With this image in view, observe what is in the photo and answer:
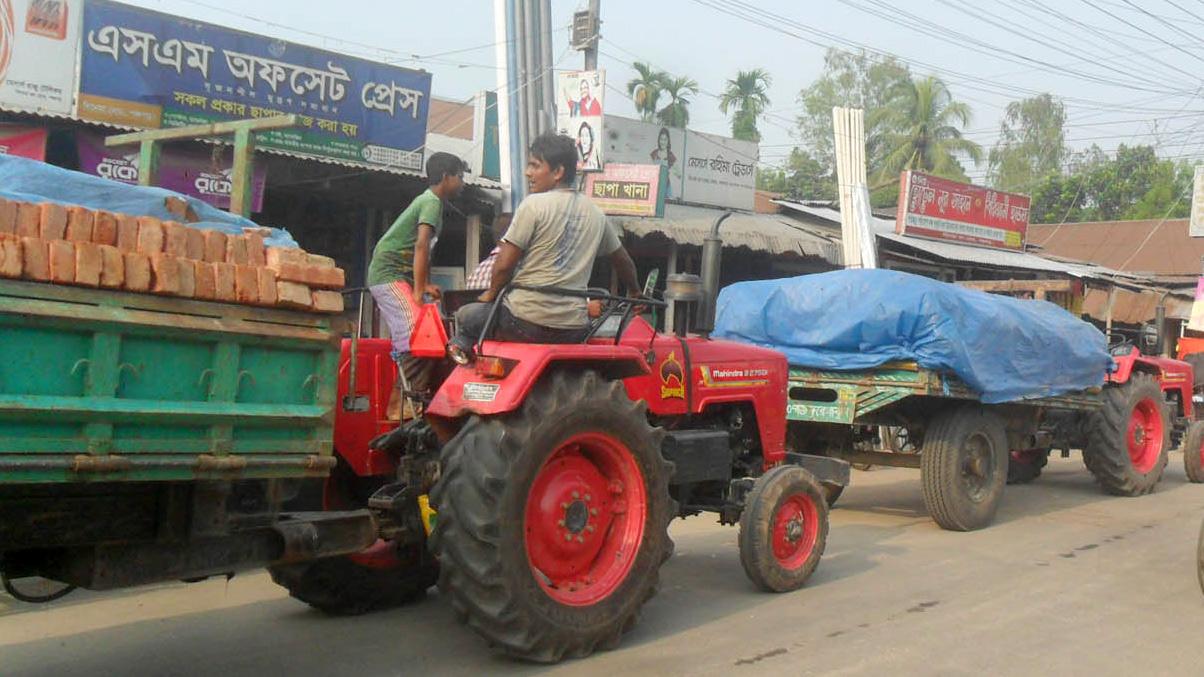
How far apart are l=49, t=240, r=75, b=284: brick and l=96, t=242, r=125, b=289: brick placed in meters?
0.10

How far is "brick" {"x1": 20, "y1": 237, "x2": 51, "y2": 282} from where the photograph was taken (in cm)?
321

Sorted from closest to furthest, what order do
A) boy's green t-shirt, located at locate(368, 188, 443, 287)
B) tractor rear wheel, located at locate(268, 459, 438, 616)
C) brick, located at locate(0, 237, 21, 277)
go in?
1. brick, located at locate(0, 237, 21, 277)
2. tractor rear wheel, located at locate(268, 459, 438, 616)
3. boy's green t-shirt, located at locate(368, 188, 443, 287)

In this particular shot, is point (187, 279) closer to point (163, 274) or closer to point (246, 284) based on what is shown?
point (163, 274)

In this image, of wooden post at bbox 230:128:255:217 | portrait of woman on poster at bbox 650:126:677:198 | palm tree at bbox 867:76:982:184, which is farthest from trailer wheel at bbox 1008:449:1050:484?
palm tree at bbox 867:76:982:184

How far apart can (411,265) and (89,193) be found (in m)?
1.77

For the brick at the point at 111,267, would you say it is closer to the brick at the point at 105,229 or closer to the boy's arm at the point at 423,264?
the brick at the point at 105,229

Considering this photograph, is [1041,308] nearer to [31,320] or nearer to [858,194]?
[858,194]

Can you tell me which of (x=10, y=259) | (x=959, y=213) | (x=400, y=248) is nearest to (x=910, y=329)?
(x=400, y=248)

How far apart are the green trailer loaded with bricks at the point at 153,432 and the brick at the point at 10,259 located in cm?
5

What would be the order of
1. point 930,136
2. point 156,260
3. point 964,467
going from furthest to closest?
point 930,136 → point 964,467 → point 156,260

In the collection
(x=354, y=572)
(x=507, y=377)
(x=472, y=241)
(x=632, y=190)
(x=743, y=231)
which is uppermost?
(x=632, y=190)

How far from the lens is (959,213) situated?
19656 mm

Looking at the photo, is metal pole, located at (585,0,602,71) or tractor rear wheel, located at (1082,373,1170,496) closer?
tractor rear wheel, located at (1082,373,1170,496)

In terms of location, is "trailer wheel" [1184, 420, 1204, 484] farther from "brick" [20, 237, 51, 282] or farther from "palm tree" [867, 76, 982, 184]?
"palm tree" [867, 76, 982, 184]
